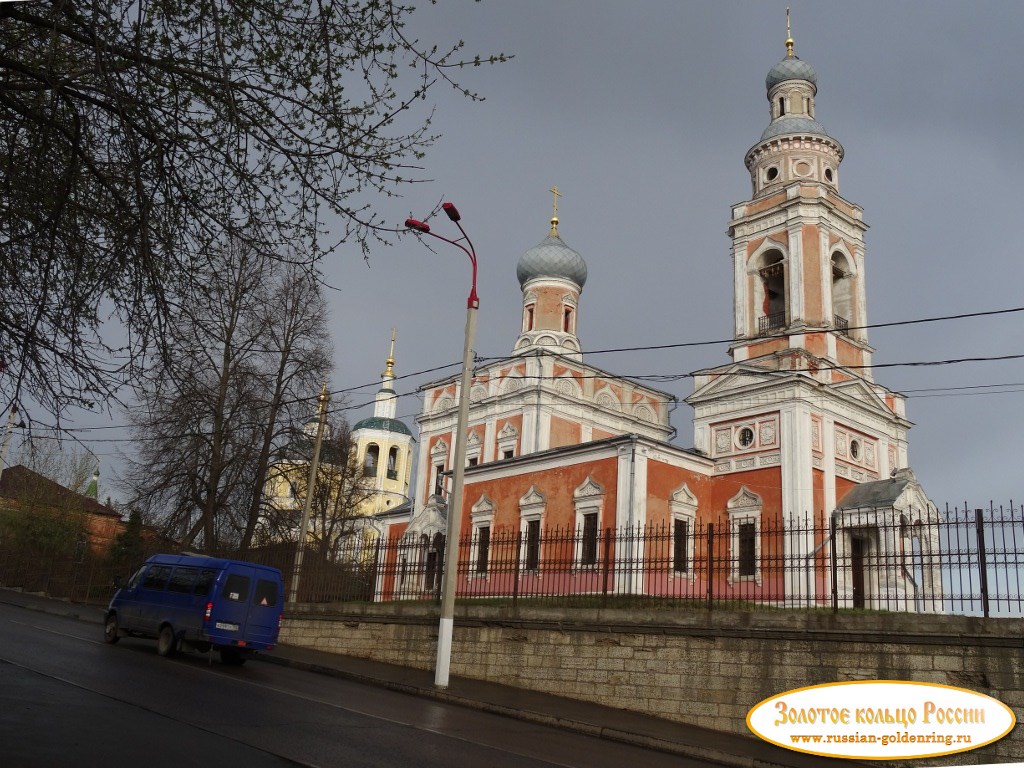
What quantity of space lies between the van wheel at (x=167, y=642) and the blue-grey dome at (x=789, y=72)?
95.6ft

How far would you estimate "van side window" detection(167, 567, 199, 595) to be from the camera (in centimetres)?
1590

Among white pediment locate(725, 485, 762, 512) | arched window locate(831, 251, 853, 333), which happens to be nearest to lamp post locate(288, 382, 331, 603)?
white pediment locate(725, 485, 762, 512)

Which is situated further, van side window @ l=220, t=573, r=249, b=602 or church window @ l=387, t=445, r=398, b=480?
church window @ l=387, t=445, r=398, b=480

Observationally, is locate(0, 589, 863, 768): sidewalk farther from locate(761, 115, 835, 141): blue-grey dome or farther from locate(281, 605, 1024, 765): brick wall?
locate(761, 115, 835, 141): blue-grey dome

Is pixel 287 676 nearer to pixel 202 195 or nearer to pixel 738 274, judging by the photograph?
pixel 202 195

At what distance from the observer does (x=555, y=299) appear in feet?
132

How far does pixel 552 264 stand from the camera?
40.5m

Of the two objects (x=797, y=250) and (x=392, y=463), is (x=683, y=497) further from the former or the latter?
(x=392, y=463)

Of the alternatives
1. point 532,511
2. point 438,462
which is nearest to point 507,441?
point 438,462

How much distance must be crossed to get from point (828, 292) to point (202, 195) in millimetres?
25696

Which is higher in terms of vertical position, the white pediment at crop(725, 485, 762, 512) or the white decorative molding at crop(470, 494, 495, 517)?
the white pediment at crop(725, 485, 762, 512)

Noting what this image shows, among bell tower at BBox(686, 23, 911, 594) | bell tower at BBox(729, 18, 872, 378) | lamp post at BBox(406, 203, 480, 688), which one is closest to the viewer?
lamp post at BBox(406, 203, 480, 688)

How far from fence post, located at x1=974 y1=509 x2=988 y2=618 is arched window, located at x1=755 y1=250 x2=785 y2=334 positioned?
20.1 meters

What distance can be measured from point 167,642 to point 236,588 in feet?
5.06
